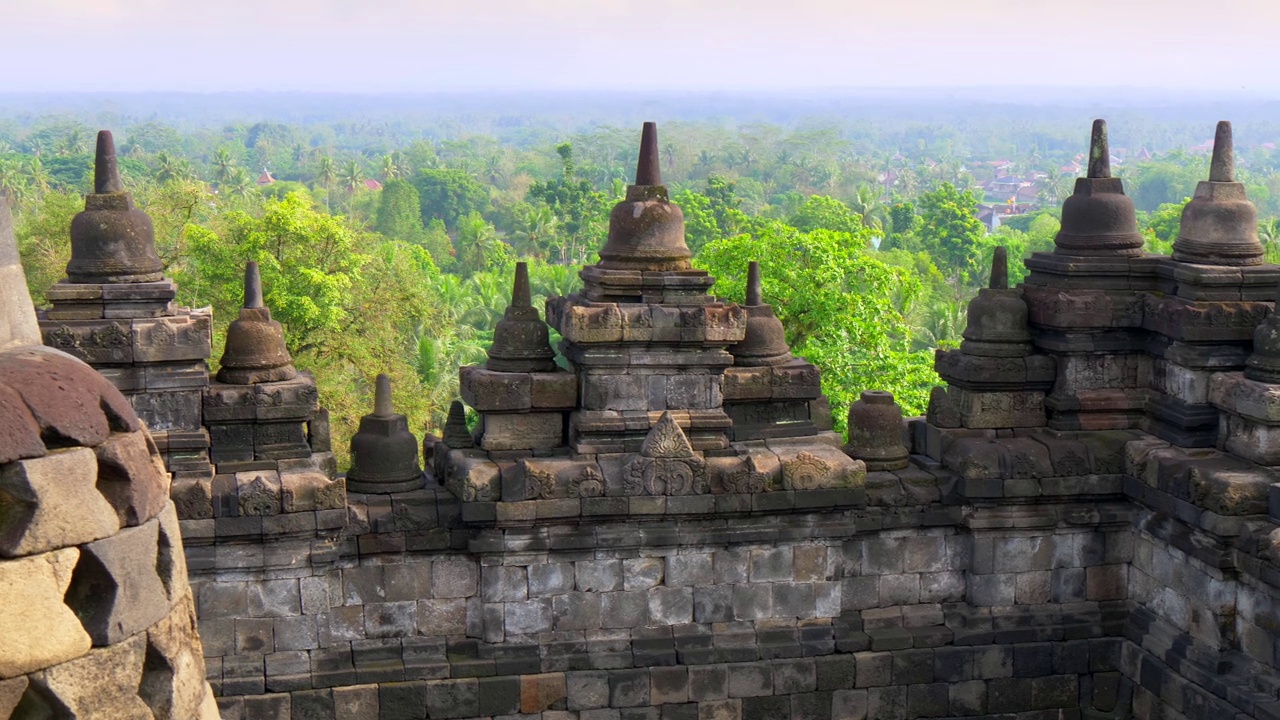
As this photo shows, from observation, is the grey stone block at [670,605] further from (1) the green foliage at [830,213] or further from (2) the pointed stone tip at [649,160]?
(1) the green foliage at [830,213]

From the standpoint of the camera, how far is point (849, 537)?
30.6 feet

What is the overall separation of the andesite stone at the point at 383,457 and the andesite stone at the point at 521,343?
692 mm

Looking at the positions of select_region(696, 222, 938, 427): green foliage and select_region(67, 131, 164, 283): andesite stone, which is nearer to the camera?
select_region(67, 131, 164, 283): andesite stone

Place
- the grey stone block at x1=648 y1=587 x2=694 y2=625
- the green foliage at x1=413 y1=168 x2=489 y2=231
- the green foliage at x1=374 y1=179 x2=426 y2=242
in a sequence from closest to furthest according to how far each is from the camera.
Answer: the grey stone block at x1=648 y1=587 x2=694 y2=625
the green foliage at x1=374 y1=179 x2=426 y2=242
the green foliage at x1=413 y1=168 x2=489 y2=231

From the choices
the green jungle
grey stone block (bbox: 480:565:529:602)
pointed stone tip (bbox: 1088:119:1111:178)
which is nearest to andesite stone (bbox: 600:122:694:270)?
grey stone block (bbox: 480:565:529:602)

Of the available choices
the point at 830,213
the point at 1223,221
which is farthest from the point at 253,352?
the point at 830,213

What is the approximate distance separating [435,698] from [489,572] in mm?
796

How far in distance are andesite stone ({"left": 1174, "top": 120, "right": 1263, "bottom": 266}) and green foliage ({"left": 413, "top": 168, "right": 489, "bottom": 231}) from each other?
325 ft

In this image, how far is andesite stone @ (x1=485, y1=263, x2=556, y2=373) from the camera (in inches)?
359

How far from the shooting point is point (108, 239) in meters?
8.46

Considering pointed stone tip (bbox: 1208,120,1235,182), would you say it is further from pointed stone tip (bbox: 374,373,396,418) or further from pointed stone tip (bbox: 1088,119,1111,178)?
pointed stone tip (bbox: 374,373,396,418)

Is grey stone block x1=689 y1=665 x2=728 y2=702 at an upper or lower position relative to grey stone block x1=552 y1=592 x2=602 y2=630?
lower

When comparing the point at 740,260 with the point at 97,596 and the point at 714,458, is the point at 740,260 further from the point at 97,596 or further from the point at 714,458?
the point at 97,596

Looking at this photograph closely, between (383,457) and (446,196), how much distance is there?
10101 centimetres
